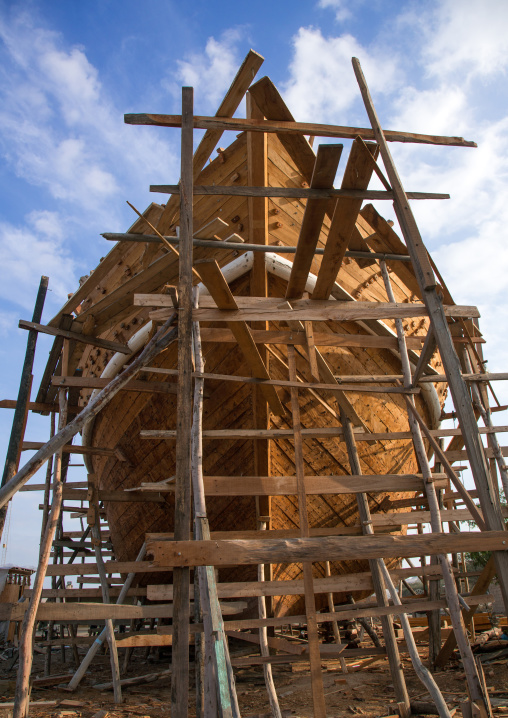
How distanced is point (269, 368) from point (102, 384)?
1.84 meters

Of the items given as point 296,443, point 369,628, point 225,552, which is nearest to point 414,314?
point 296,443

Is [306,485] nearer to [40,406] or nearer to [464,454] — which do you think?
[464,454]

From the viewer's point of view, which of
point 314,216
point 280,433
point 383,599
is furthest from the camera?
point 280,433

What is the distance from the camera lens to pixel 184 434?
3145 millimetres

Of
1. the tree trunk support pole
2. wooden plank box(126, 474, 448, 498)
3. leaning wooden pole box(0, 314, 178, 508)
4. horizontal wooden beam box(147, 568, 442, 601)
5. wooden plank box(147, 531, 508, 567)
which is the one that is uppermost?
leaning wooden pole box(0, 314, 178, 508)

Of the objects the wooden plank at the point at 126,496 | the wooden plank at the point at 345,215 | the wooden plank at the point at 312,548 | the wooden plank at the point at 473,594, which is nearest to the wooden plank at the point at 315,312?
the wooden plank at the point at 345,215

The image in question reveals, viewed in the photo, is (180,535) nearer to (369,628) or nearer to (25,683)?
(25,683)

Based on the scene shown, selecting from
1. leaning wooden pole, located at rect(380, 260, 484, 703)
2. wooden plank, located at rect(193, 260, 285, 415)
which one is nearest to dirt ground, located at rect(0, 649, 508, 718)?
leaning wooden pole, located at rect(380, 260, 484, 703)

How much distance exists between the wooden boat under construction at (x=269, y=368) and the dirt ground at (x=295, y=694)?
0.93m

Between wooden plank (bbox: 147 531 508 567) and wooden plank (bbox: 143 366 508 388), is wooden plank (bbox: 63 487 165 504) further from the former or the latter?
wooden plank (bbox: 147 531 508 567)

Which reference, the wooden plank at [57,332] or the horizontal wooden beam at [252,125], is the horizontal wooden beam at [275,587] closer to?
the wooden plank at [57,332]

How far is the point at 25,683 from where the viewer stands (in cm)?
407

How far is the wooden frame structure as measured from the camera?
2.73 metres

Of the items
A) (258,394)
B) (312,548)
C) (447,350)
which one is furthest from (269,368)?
(312,548)
